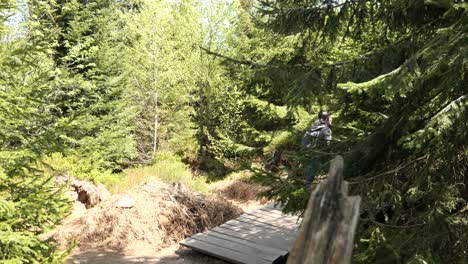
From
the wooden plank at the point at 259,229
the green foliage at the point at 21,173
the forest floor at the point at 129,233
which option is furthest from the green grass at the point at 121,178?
the green foliage at the point at 21,173

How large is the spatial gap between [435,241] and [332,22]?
3153mm

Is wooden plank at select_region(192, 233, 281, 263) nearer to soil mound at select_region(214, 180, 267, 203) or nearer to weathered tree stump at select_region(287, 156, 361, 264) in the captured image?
soil mound at select_region(214, 180, 267, 203)

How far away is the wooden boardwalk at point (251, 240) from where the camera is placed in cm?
651

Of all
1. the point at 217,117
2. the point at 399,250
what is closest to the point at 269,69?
the point at 399,250

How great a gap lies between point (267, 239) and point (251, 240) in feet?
1.10

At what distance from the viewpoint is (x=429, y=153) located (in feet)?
10.7

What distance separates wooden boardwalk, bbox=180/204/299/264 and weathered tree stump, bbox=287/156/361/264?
5.12 m

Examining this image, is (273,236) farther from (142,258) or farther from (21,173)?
(21,173)

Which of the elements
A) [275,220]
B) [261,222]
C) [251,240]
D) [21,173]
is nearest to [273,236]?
[251,240]

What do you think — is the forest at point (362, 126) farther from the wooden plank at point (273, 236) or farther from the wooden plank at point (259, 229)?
the wooden plank at point (259, 229)

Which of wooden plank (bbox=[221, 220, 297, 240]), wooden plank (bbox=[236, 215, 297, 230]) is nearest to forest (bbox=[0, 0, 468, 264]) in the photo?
Answer: wooden plank (bbox=[221, 220, 297, 240])

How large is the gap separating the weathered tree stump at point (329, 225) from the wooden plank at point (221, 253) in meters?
5.12

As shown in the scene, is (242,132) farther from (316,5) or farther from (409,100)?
(409,100)

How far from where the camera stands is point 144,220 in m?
8.34
